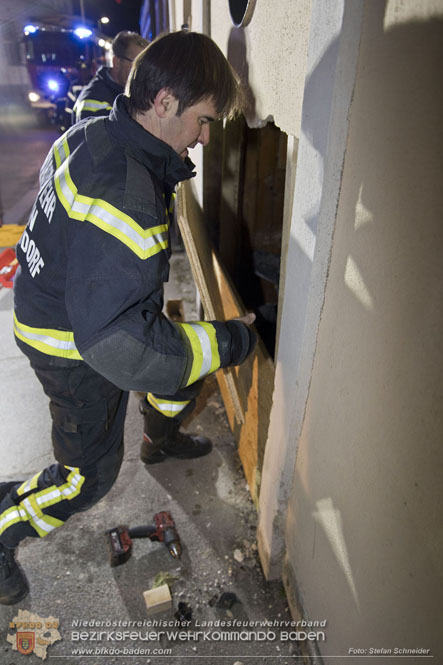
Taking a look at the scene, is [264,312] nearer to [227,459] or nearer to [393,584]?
[227,459]

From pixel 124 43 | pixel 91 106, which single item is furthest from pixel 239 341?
pixel 124 43

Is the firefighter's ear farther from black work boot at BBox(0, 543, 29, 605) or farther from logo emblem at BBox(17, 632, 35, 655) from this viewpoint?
logo emblem at BBox(17, 632, 35, 655)

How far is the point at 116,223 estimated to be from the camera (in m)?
1.24

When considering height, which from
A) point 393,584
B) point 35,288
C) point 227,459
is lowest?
point 227,459

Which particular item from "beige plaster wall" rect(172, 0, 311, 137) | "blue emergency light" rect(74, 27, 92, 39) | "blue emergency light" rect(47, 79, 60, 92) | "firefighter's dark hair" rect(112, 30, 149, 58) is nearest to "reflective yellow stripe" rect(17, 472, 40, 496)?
"beige plaster wall" rect(172, 0, 311, 137)

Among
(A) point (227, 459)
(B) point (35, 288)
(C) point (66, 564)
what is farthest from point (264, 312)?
(C) point (66, 564)

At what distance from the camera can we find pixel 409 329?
84 centimetres

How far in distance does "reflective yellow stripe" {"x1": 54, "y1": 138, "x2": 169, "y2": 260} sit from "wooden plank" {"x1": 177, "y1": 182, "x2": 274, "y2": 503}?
74cm

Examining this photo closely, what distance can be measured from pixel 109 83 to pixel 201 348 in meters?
3.07

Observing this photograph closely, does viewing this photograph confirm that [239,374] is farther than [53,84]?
No

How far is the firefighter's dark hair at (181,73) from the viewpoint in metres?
1.41

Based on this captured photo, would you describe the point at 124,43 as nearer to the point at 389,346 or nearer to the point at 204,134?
the point at 204,134

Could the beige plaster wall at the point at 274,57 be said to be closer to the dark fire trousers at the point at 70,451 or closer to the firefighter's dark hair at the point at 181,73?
the firefighter's dark hair at the point at 181,73

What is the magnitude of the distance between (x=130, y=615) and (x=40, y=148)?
503 inches
